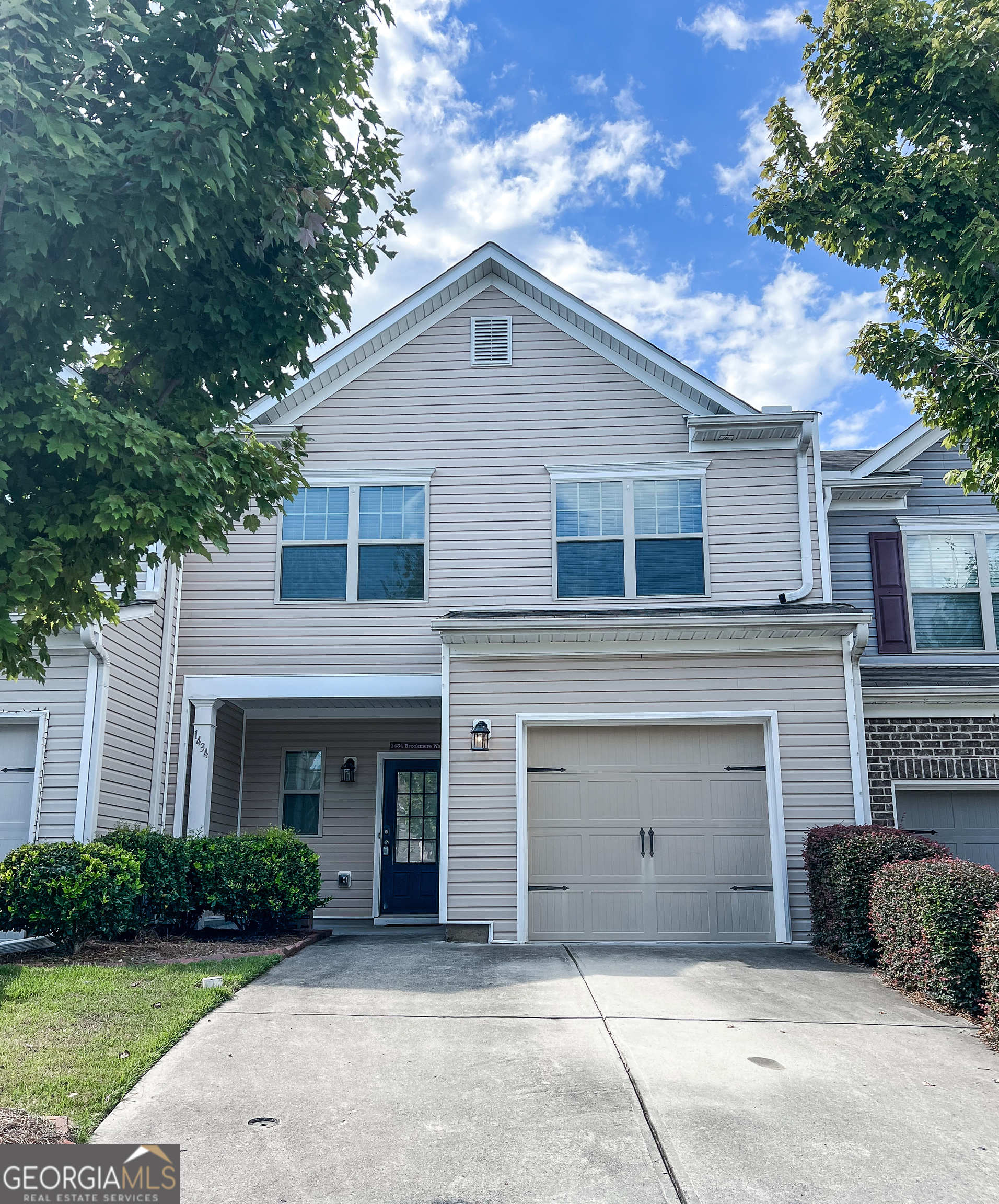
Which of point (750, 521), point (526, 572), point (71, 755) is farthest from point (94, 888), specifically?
point (750, 521)

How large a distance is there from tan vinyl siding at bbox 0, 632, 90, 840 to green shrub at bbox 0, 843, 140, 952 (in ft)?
3.18

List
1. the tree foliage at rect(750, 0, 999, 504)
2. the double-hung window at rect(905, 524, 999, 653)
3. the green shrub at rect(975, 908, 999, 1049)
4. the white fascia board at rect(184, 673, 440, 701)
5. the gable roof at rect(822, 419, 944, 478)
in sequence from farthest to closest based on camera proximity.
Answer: the gable roof at rect(822, 419, 944, 478) → the double-hung window at rect(905, 524, 999, 653) → the white fascia board at rect(184, 673, 440, 701) → the tree foliage at rect(750, 0, 999, 504) → the green shrub at rect(975, 908, 999, 1049)

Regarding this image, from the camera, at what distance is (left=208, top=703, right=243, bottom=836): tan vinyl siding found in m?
13.2

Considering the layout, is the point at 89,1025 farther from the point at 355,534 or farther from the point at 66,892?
the point at 355,534

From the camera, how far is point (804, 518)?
1257 centimetres

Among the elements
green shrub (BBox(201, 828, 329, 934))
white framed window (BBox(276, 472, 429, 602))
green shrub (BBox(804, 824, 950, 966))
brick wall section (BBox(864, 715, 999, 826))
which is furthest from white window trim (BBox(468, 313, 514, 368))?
green shrub (BBox(804, 824, 950, 966))

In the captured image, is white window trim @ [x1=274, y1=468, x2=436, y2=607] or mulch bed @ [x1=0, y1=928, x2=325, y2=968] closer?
mulch bed @ [x1=0, y1=928, x2=325, y2=968]

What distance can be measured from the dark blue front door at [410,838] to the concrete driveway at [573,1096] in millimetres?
5742

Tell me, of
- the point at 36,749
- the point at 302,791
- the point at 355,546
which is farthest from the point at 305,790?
the point at 36,749

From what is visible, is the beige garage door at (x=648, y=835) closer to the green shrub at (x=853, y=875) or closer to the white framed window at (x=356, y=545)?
the green shrub at (x=853, y=875)

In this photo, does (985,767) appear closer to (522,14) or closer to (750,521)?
(750,521)

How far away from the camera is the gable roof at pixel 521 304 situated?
13.0 meters

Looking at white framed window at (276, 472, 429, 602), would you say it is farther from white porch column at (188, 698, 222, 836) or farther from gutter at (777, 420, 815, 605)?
gutter at (777, 420, 815, 605)

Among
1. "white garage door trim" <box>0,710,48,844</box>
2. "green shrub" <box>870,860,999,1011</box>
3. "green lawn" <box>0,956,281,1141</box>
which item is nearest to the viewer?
"green lawn" <box>0,956,281,1141</box>
